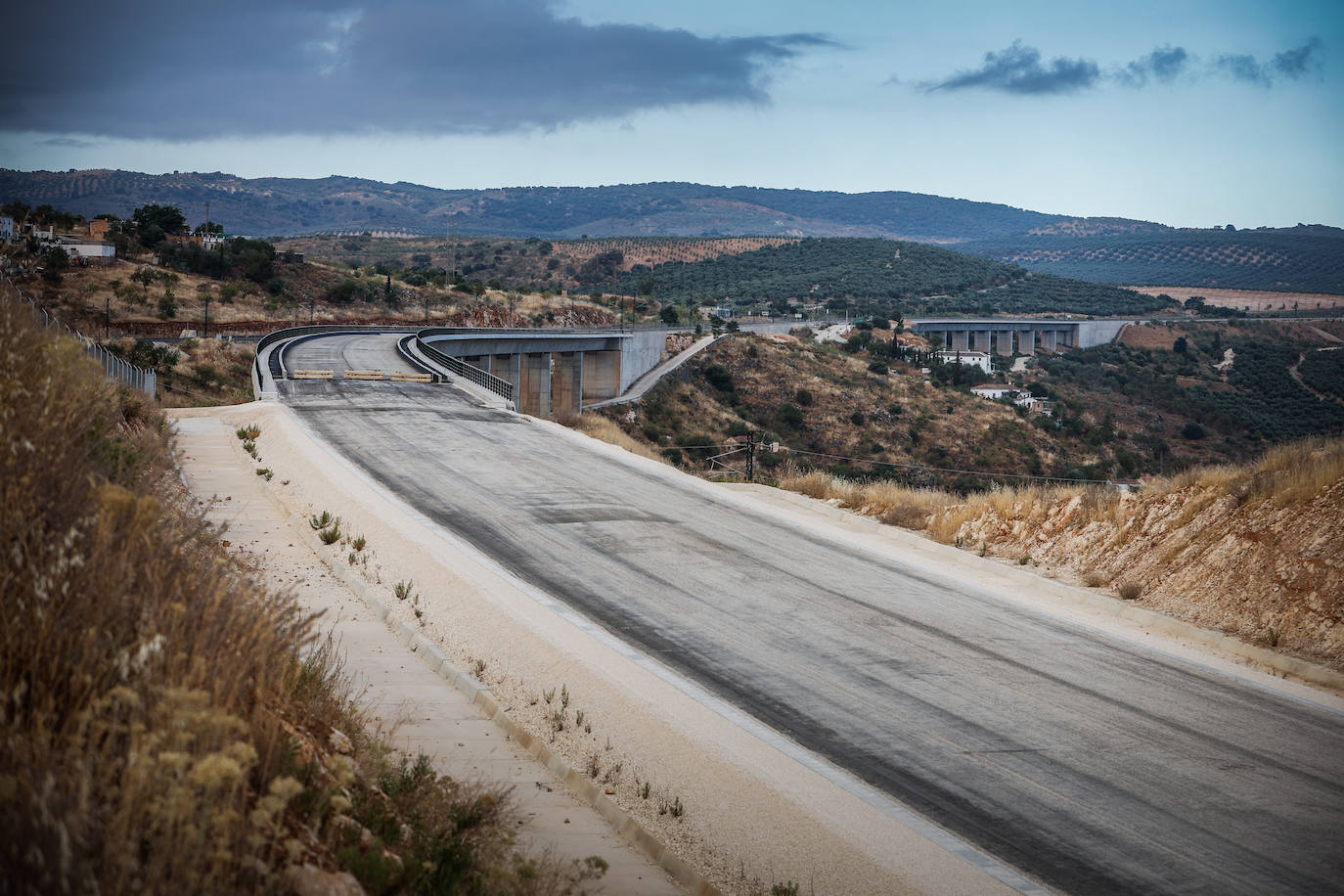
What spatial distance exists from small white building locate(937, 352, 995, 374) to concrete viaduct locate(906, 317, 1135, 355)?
18798 millimetres

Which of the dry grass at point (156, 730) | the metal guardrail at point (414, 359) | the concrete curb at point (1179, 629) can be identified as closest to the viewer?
the dry grass at point (156, 730)

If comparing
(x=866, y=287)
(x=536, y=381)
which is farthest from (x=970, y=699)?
(x=866, y=287)

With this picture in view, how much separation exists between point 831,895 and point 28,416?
5.88m

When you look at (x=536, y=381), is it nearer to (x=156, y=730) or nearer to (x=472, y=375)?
(x=472, y=375)

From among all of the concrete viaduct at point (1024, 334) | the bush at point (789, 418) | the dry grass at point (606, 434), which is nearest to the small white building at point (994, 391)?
the bush at point (789, 418)

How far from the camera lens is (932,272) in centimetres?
19075

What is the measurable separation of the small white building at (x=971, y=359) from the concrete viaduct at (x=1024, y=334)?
61.7ft

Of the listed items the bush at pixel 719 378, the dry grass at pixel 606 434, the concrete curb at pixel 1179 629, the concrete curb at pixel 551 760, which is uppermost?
the concrete curb at pixel 551 760

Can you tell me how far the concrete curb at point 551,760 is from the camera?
6891 millimetres

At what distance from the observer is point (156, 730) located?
14.4 feet

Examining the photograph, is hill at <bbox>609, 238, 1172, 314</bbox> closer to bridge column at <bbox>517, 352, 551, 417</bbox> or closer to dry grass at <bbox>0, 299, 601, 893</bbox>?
bridge column at <bbox>517, 352, 551, 417</bbox>

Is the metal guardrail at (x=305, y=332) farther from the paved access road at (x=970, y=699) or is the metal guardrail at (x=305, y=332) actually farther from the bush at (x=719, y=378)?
the paved access road at (x=970, y=699)

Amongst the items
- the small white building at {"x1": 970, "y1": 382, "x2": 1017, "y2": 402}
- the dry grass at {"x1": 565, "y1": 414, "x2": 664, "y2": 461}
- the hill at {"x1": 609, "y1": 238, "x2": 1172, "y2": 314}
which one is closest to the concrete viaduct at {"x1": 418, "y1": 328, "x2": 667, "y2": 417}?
the dry grass at {"x1": 565, "y1": 414, "x2": 664, "y2": 461}

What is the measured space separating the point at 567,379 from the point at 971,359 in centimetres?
5913
